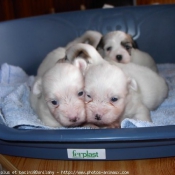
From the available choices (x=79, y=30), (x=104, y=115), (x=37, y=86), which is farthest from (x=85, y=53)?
(x=79, y=30)

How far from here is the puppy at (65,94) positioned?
1.54 m

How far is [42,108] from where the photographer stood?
179 centimetres

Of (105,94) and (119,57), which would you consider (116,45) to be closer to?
(119,57)

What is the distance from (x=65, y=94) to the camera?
1.56 meters

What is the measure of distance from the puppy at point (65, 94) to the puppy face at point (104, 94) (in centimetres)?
4

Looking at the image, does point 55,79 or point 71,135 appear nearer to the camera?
point 71,135

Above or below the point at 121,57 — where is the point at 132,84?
above

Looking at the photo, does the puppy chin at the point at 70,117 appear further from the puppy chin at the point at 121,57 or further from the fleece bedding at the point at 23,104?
the puppy chin at the point at 121,57

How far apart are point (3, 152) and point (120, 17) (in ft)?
5.29

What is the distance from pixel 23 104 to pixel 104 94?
689 mm

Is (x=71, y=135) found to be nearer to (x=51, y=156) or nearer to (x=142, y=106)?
(x=51, y=156)

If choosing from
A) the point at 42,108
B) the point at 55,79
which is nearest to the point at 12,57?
the point at 42,108

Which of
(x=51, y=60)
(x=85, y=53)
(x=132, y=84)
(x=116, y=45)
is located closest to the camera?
(x=132, y=84)

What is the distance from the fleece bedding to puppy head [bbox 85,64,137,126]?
0.30ft
